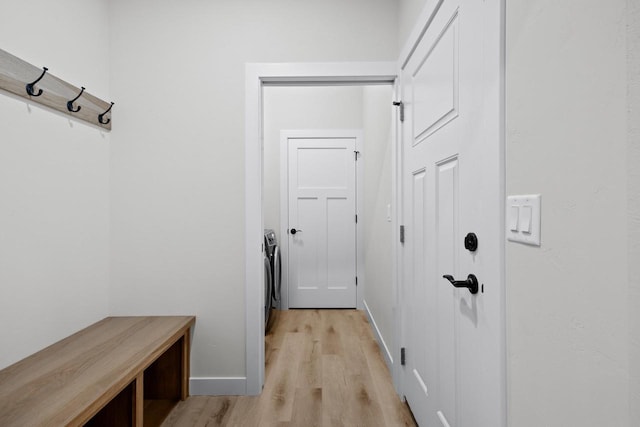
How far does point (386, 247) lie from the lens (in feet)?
7.85

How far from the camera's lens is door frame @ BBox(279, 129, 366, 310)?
3633 mm

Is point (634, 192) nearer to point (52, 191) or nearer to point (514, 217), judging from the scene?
point (514, 217)

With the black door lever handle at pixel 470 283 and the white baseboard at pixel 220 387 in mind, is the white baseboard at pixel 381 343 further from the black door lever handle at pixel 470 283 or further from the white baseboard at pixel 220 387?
the black door lever handle at pixel 470 283

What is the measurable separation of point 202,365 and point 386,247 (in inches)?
56.7

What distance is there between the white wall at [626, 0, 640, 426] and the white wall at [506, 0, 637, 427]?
0.01 metres

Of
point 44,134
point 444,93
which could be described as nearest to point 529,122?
point 444,93

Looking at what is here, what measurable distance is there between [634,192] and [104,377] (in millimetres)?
1654

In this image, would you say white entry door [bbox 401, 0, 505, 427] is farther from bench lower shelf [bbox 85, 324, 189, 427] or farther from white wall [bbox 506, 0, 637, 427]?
bench lower shelf [bbox 85, 324, 189, 427]

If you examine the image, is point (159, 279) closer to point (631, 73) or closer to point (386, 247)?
point (386, 247)

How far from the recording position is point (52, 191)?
154cm

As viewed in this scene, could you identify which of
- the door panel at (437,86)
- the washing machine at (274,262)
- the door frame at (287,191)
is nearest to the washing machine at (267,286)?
the washing machine at (274,262)

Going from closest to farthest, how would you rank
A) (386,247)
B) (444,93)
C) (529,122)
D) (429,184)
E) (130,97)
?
(529,122), (444,93), (429,184), (130,97), (386,247)

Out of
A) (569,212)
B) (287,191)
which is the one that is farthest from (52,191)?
(287,191)

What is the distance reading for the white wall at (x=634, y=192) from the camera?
49 cm
